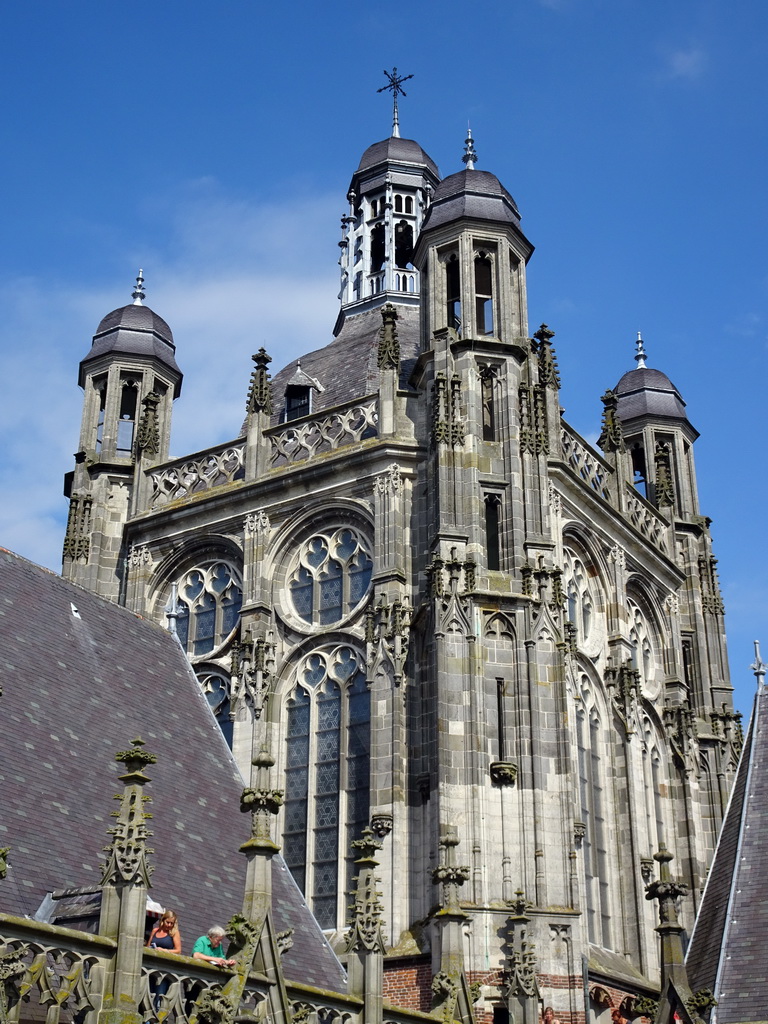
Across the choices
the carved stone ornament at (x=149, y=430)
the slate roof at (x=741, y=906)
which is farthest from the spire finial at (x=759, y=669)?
the carved stone ornament at (x=149, y=430)

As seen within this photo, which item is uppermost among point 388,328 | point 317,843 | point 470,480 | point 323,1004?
point 388,328

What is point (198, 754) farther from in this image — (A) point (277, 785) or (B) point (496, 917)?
(B) point (496, 917)

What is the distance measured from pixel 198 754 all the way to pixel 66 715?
2.85m

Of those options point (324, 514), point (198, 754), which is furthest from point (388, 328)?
point (198, 754)

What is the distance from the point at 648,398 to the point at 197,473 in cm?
1088

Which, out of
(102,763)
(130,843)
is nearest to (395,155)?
(102,763)

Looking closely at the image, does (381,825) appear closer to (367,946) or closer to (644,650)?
(367,946)

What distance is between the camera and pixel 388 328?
1089 inches

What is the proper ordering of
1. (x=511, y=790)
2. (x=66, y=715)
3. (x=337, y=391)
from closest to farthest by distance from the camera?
(x=66, y=715), (x=511, y=790), (x=337, y=391)

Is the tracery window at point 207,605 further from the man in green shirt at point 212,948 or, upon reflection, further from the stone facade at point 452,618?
the man in green shirt at point 212,948

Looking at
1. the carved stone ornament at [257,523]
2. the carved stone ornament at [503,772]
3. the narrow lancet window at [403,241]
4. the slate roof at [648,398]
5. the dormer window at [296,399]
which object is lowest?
the carved stone ornament at [503,772]

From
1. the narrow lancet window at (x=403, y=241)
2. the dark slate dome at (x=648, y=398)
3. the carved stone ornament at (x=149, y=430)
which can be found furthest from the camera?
the narrow lancet window at (x=403, y=241)

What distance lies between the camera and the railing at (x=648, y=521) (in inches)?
1211

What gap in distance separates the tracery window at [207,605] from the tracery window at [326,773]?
2058 mm
